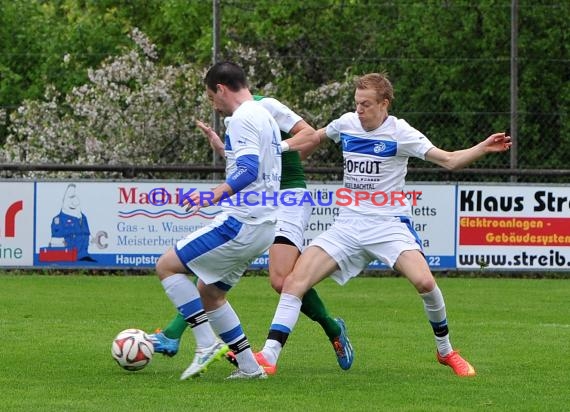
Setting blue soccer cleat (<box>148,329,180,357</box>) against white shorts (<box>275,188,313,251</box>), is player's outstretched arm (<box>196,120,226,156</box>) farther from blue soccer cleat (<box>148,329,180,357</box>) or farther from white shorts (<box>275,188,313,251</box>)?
blue soccer cleat (<box>148,329,180,357</box>)

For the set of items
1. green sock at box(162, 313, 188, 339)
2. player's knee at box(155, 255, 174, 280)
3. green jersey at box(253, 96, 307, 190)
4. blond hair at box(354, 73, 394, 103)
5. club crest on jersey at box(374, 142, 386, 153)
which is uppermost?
blond hair at box(354, 73, 394, 103)

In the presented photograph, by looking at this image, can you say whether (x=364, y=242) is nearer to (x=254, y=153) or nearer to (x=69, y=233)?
(x=254, y=153)

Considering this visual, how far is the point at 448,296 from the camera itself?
613 inches

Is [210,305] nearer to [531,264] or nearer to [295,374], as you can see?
[295,374]

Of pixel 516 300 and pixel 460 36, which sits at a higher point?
pixel 460 36

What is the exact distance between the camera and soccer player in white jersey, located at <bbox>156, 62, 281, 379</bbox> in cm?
809

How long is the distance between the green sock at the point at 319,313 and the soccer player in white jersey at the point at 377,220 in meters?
0.47

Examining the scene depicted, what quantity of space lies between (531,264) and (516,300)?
2855 millimetres

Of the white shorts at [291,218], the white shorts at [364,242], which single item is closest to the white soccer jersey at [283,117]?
the white shorts at [291,218]

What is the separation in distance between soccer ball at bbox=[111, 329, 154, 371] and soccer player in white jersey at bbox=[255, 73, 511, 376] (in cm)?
97

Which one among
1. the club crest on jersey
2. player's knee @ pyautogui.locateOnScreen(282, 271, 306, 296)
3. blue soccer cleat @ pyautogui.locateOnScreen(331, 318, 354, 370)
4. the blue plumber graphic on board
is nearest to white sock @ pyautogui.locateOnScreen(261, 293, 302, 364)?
player's knee @ pyautogui.locateOnScreen(282, 271, 306, 296)

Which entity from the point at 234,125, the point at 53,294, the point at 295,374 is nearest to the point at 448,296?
the point at 53,294

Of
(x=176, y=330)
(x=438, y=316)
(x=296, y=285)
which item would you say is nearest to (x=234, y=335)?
(x=296, y=285)

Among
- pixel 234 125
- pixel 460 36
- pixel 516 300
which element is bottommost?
pixel 516 300
